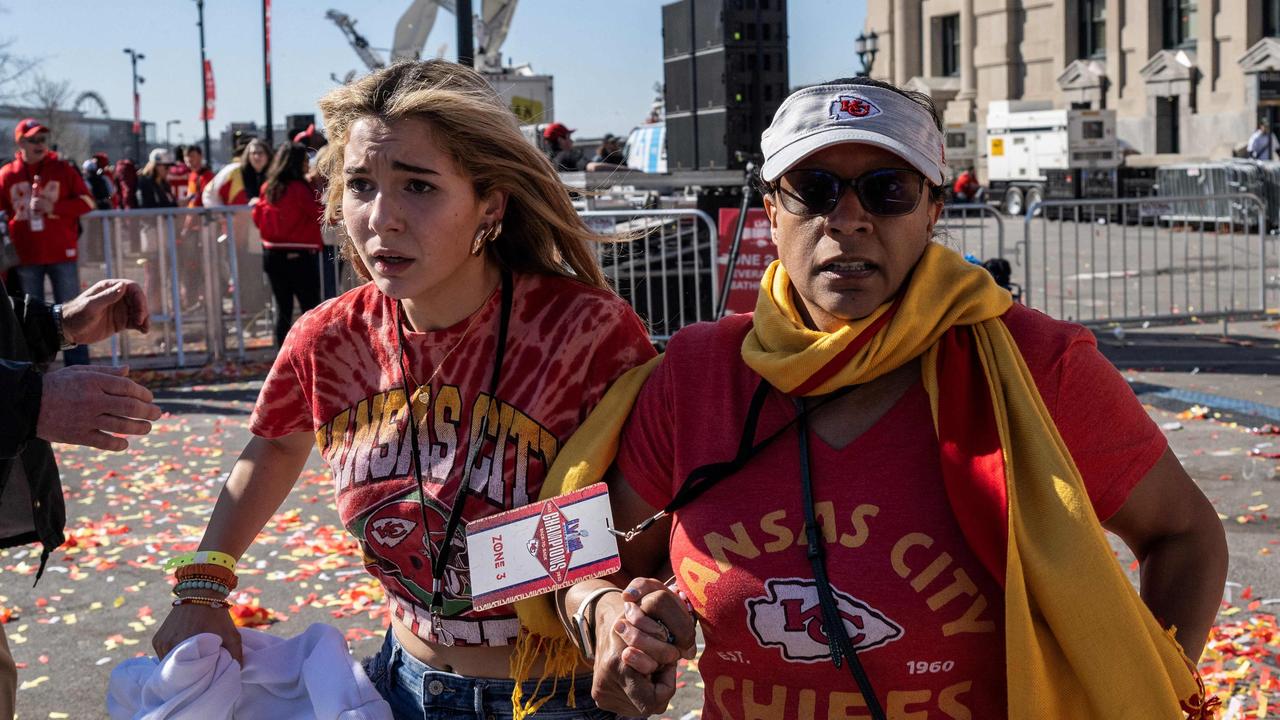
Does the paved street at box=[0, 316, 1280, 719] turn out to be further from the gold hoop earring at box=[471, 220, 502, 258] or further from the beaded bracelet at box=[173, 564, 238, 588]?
the gold hoop earring at box=[471, 220, 502, 258]

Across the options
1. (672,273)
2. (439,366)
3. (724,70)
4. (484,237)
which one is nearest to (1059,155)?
(724,70)

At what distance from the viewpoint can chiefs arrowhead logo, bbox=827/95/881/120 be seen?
→ 2105 mm

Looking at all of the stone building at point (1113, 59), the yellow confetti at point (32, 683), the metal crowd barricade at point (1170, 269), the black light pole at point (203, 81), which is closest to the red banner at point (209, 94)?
the black light pole at point (203, 81)

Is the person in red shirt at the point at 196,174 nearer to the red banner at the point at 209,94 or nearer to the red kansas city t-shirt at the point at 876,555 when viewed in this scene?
the red kansas city t-shirt at the point at 876,555

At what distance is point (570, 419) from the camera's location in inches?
100

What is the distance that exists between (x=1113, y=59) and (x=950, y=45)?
1012cm

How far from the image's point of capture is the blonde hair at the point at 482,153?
2.62 metres

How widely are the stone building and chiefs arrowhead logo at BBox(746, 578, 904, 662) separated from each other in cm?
3750

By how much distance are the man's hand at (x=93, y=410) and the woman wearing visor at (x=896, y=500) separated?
1.00 meters

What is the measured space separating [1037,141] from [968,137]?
8252 millimetres

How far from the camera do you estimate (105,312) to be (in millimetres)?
3424

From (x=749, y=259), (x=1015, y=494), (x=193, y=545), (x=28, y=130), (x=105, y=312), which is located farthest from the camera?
(x=28, y=130)

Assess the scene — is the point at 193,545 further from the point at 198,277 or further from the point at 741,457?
the point at 198,277

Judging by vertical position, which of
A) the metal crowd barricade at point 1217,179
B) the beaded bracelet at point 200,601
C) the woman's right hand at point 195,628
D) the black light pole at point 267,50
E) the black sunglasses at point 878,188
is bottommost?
the woman's right hand at point 195,628
